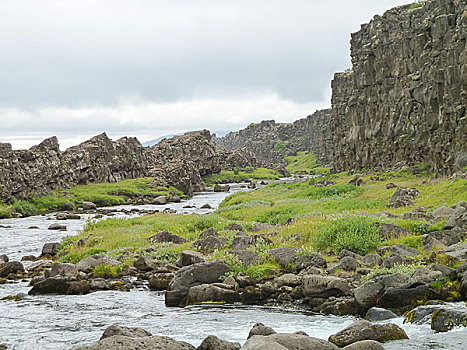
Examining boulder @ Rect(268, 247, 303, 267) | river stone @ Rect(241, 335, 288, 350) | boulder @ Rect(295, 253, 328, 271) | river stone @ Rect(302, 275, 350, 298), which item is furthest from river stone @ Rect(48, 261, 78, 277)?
river stone @ Rect(241, 335, 288, 350)

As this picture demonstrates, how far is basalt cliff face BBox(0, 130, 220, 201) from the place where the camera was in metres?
75.5

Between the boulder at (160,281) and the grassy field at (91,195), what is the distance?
52299 millimetres

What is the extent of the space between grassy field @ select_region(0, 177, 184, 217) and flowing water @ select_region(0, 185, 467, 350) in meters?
53.0

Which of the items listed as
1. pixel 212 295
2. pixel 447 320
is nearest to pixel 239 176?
pixel 212 295

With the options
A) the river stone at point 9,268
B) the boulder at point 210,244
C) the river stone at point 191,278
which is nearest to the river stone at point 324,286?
the river stone at point 191,278

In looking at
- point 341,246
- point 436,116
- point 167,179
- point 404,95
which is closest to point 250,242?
point 341,246

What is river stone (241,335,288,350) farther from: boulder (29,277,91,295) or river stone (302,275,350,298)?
boulder (29,277,91,295)

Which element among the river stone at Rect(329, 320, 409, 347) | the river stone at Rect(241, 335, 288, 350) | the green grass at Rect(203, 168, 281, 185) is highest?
the green grass at Rect(203, 168, 281, 185)

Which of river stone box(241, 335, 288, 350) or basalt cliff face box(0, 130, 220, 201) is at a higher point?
basalt cliff face box(0, 130, 220, 201)

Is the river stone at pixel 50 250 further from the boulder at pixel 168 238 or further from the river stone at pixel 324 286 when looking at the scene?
the river stone at pixel 324 286

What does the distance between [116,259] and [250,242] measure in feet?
27.5

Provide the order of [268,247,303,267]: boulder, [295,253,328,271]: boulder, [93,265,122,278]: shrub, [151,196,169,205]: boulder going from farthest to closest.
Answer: [151,196,169,205]: boulder < [93,265,122,278]: shrub < [268,247,303,267]: boulder < [295,253,328,271]: boulder

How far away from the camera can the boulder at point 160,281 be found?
68.6ft

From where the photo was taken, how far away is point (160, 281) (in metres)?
21.1
